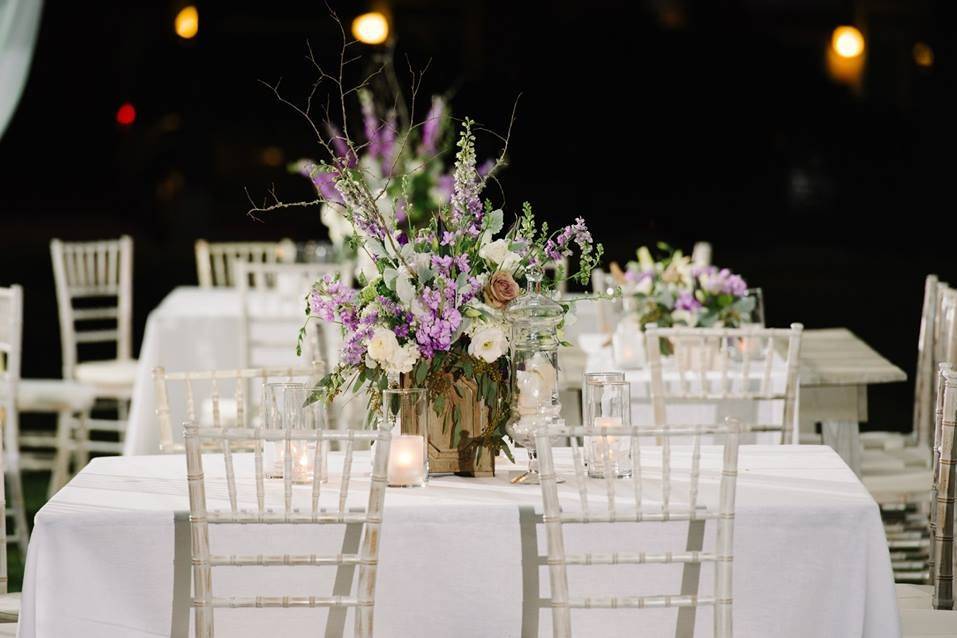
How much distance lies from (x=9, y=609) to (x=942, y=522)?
5.99 ft

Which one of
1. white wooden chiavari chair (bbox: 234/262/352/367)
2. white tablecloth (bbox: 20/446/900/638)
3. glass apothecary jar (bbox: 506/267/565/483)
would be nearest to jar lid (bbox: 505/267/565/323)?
glass apothecary jar (bbox: 506/267/565/483)

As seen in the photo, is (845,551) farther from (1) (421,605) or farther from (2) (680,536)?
(1) (421,605)

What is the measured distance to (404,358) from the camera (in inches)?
101

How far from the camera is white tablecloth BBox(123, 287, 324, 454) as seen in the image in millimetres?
5352

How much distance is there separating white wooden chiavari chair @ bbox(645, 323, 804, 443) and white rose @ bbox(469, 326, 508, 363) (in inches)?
34.3

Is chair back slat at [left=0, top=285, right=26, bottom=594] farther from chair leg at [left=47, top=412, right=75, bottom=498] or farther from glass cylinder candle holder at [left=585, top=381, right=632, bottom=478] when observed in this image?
glass cylinder candle holder at [left=585, top=381, right=632, bottom=478]

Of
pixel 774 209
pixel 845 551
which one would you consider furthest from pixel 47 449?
pixel 774 209

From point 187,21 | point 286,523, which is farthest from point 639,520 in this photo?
point 187,21

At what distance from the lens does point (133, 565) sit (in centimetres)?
231

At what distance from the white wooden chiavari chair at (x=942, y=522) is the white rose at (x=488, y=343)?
2.77ft

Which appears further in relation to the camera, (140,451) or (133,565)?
(140,451)

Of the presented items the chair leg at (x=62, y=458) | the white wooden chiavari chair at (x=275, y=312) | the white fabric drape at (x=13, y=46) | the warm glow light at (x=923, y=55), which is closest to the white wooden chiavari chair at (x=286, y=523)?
the white wooden chiavari chair at (x=275, y=312)

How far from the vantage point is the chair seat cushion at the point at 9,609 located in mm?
2736

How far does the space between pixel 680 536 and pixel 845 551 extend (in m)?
0.27
